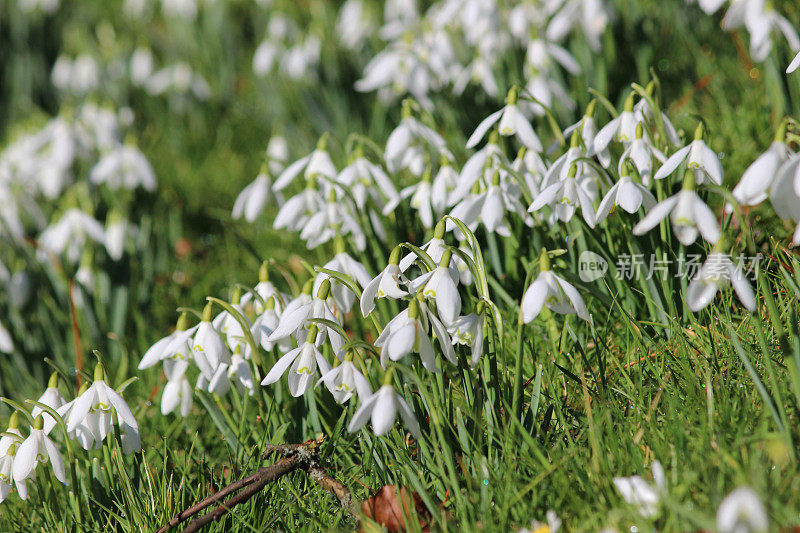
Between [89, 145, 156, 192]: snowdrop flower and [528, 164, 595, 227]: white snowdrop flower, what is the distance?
2.11 meters

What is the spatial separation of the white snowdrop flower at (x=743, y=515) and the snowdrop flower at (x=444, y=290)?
544 mm

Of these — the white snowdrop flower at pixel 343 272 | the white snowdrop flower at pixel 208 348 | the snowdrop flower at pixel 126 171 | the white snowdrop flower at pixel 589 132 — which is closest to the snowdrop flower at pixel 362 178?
the white snowdrop flower at pixel 343 272

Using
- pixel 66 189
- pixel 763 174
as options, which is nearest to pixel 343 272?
pixel 763 174

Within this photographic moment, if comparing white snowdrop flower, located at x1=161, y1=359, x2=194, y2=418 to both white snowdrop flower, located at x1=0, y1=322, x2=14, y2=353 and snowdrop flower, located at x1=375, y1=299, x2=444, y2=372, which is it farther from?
white snowdrop flower, located at x1=0, y1=322, x2=14, y2=353

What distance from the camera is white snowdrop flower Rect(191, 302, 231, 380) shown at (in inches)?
61.2

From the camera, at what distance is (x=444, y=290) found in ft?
4.20

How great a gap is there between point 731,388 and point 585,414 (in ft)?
0.99

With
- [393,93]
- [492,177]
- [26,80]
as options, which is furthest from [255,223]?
[26,80]

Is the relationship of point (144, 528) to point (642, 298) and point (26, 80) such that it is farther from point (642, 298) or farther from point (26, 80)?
point (26, 80)

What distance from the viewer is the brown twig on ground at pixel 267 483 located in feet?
4.66

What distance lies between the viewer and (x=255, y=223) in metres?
3.13

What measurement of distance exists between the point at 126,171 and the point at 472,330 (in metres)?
2.37

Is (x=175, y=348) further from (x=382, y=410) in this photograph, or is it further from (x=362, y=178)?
(x=362, y=178)

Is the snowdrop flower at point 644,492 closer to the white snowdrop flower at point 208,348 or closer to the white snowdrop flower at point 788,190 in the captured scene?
the white snowdrop flower at point 788,190
